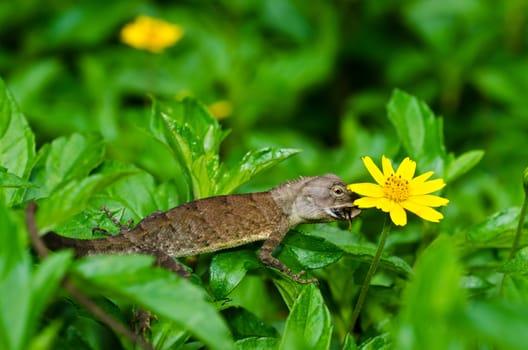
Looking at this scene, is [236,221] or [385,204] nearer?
[385,204]

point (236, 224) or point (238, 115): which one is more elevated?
point (236, 224)

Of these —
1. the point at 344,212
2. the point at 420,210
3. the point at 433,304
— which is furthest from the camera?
the point at 344,212

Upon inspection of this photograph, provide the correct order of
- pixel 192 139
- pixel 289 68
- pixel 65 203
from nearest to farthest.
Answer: pixel 65 203, pixel 192 139, pixel 289 68

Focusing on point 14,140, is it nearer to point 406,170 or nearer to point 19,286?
point 19,286

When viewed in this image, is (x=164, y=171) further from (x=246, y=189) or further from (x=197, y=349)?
(x=197, y=349)

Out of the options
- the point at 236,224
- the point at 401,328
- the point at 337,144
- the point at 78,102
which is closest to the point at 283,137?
the point at 337,144

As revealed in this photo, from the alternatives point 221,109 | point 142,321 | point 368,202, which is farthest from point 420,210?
point 221,109

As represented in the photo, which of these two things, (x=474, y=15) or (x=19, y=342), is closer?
(x=19, y=342)
